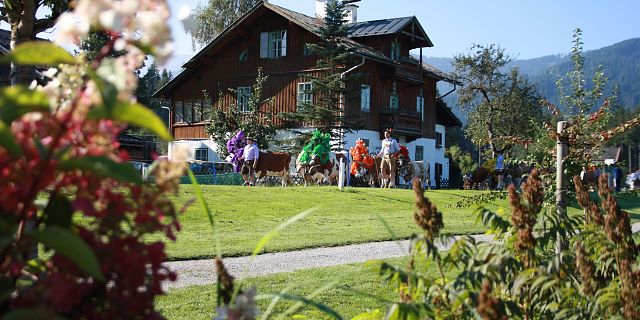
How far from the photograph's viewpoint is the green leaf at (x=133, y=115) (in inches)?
43.7

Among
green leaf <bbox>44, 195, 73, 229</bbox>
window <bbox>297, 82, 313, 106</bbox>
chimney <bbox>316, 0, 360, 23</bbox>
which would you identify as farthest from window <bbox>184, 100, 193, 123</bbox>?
green leaf <bbox>44, 195, 73, 229</bbox>

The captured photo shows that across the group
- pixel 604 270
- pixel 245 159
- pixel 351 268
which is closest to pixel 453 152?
pixel 245 159

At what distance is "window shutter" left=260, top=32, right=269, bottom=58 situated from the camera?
37.1 meters

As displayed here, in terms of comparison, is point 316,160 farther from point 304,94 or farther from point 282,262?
point 282,262

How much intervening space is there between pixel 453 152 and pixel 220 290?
53685mm

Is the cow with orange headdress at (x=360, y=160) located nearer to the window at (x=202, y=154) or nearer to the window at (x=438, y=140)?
the window at (x=202, y=154)

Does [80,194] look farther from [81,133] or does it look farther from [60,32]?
[60,32]

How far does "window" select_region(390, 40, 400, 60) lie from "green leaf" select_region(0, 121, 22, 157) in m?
36.3

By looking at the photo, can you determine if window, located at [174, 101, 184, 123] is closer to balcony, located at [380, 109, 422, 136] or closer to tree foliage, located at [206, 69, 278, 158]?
tree foliage, located at [206, 69, 278, 158]

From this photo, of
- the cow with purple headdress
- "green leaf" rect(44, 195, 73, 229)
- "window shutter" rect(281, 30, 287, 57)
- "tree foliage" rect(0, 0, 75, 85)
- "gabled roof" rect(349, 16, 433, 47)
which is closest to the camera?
"green leaf" rect(44, 195, 73, 229)

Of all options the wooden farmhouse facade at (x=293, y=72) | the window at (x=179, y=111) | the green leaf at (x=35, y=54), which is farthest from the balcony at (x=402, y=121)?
the green leaf at (x=35, y=54)

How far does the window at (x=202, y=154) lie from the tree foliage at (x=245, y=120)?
304 cm

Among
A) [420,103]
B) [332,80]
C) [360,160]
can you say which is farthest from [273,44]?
[360,160]

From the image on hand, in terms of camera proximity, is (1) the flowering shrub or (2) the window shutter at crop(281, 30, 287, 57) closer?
(1) the flowering shrub
